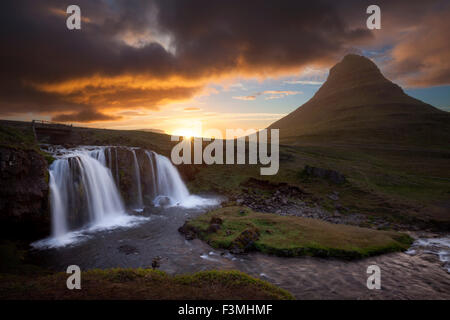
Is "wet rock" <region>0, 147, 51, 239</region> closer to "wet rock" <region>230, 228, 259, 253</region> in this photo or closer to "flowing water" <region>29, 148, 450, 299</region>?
"flowing water" <region>29, 148, 450, 299</region>

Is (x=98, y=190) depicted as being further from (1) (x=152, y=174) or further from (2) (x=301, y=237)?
(2) (x=301, y=237)

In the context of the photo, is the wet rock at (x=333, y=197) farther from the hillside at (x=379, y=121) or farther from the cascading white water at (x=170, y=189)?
the hillside at (x=379, y=121)

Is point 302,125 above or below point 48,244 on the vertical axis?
above

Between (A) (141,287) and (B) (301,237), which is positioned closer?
(A) (141,287)

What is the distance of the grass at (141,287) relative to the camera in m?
8.02

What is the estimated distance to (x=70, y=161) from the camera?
23359mm

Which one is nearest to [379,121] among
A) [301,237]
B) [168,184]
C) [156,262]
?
[168,184]

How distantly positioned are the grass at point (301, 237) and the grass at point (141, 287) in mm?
6552

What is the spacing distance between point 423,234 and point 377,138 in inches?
4449

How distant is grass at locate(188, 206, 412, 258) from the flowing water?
0.69 meters

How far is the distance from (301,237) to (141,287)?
12919 millimetres

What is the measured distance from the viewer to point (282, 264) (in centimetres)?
1416

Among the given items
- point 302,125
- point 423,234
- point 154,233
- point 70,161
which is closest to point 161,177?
point 70,161

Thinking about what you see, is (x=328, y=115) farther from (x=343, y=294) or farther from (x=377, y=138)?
(x=343, y=294)
